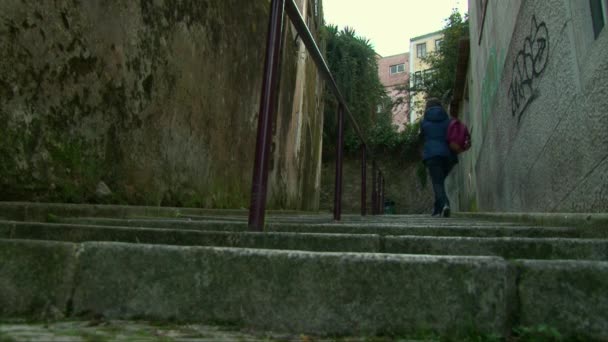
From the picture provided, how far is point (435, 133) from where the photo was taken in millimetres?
5289

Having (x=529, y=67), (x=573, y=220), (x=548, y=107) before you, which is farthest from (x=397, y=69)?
(x=573, y=220)

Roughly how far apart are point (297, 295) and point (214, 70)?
362cm

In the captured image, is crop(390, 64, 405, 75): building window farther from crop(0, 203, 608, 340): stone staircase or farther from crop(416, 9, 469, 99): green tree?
crop(0, 203, 608, 340): stone staircase

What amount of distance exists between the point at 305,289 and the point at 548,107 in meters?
2.66

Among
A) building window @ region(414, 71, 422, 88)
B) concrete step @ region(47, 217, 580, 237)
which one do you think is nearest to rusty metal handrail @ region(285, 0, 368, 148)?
concrete step @ region(47, 217, 580, 237)

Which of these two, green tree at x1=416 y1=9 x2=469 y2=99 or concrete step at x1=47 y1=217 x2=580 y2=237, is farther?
green tree at x1=416 y1=9 x2=469 y2=99

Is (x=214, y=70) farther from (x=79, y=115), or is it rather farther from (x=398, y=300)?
(x=398, y=300)

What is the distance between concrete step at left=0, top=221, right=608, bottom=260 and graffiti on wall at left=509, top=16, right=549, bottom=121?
2.13 meters

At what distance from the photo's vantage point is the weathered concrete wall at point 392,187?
15.9 meters

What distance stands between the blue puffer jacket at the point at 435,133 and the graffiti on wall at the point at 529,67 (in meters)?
1.02

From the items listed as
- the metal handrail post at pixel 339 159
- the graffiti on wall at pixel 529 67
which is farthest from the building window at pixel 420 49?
the metal handrail post at pixel 339 159

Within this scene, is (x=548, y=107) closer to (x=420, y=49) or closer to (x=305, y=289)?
(x=305, y=289)

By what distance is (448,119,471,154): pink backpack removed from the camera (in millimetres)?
5125

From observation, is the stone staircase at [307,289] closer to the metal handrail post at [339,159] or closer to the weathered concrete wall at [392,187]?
the metal handrail post at [339,159]
